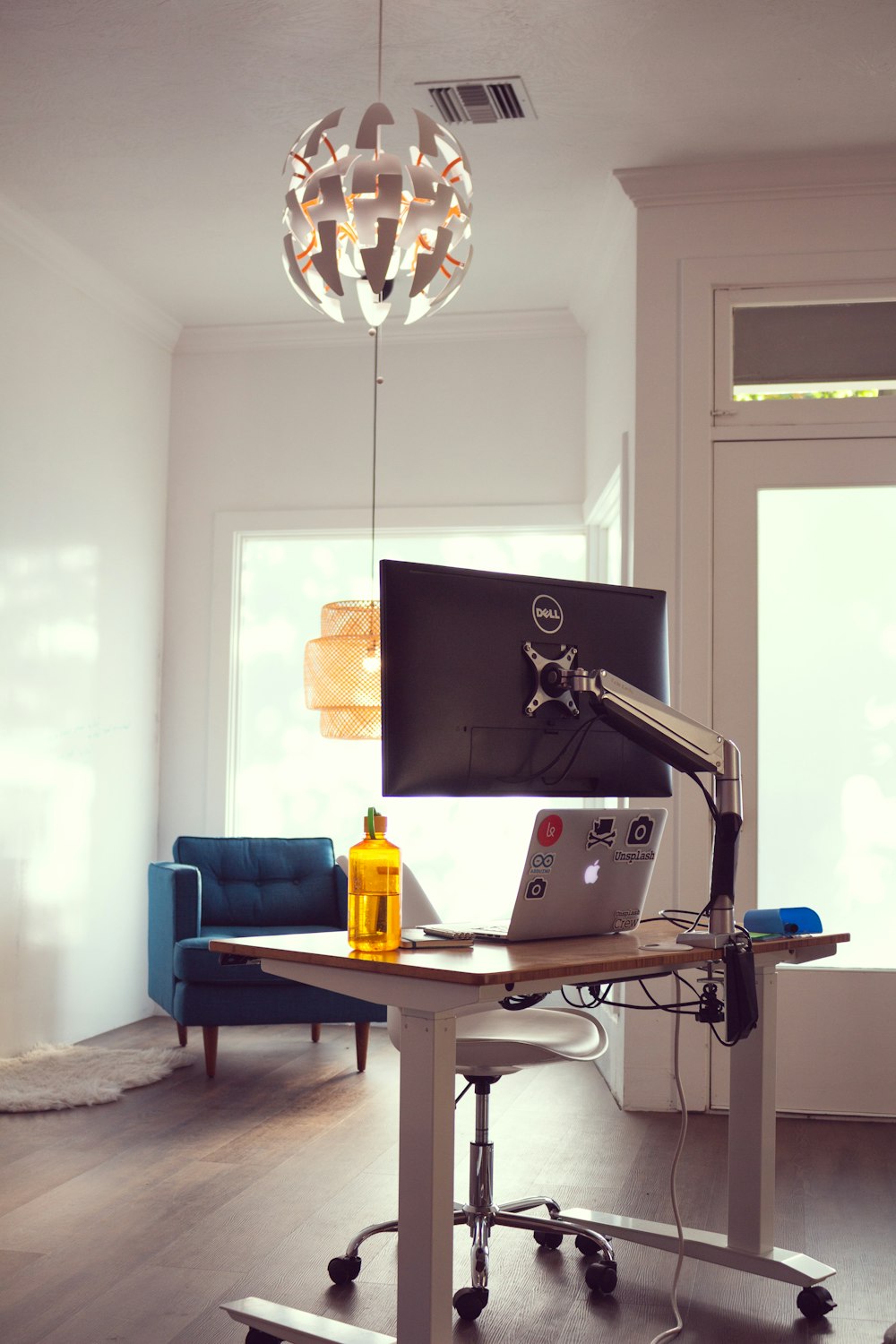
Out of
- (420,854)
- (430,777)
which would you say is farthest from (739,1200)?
(420,854)

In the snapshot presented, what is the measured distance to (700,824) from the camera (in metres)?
4.02

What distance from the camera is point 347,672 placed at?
4.86 meters

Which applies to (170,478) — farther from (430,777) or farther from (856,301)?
(430,777)

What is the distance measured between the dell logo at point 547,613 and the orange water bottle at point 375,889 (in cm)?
41

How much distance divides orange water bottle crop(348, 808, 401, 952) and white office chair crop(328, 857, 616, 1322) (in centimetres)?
41

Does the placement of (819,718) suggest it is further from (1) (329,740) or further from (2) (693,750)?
(1) (329,740)

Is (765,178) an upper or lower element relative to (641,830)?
upper

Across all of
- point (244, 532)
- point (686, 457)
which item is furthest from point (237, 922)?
point (686, 457)

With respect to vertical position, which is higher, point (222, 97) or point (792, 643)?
point (222, 97)

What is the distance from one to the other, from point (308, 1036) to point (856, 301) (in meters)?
3.46

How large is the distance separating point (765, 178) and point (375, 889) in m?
3.13

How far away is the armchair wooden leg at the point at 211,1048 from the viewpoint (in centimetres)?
430

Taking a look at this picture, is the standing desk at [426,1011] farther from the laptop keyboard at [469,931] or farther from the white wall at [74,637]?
the white wall at [74,637]

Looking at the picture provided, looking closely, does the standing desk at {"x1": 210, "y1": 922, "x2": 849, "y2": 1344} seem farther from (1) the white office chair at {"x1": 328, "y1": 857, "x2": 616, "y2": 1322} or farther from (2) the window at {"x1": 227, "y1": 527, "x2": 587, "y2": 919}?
(2) the window at {"x1": 227, "y1": 527, "x2": 587, "y2": 919}
